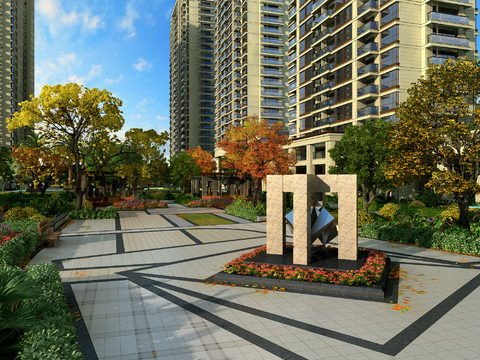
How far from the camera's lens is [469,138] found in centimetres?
1459

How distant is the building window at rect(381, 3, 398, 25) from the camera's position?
1442 inches

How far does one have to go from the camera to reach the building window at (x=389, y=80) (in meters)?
36.4

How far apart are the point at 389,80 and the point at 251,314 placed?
125 feet

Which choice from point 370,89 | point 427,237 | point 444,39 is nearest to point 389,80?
point 370,89

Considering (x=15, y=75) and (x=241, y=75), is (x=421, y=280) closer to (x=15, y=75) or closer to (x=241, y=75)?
(x=241, y=75)

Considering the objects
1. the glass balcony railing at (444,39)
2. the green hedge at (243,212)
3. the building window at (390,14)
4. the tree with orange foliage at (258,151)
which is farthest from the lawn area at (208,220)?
the glass balcony railing at (444,39)

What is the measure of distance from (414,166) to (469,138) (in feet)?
8.54

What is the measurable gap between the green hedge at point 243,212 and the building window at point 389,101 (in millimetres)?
22733

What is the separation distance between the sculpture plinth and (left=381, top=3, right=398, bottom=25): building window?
35.8 metres

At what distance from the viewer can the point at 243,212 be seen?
84.1 feet

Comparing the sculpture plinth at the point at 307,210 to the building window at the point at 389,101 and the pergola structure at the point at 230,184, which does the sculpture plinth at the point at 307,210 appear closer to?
the pergola structure at the point at 230,184

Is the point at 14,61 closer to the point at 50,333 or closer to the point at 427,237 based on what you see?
the point at 50,333

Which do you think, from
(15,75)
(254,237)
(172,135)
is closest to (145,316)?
(254,237)

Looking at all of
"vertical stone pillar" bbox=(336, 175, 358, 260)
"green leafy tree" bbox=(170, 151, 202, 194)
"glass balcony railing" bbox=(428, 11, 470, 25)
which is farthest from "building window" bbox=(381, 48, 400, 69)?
"green leafy tree" bbox=(170, 151, 202, 194)
